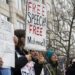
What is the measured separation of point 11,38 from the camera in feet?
17.4

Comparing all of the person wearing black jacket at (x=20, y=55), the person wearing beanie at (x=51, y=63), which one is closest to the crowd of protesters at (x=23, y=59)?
the person wearing black jacket at (x=20, y=55)

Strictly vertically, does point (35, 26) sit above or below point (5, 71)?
above

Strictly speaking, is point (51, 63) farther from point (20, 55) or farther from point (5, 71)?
point (5, 71)

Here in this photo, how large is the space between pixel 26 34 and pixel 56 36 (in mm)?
21810

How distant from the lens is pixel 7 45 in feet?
17.1

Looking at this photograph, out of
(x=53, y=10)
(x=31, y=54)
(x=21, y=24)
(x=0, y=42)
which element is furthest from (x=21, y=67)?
(x=21, y=24)

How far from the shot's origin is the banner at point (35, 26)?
5.72 meters

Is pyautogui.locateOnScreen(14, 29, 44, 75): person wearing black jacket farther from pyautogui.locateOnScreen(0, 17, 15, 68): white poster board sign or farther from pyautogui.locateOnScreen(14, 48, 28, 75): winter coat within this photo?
pyautogui.locateOnScreen(0, 17, 15, 68): white poster board sign

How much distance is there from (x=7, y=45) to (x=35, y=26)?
2.90 ft

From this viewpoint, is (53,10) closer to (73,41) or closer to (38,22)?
(73,41)

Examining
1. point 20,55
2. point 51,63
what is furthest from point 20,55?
point 51,63

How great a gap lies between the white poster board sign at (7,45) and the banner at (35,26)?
33 cm

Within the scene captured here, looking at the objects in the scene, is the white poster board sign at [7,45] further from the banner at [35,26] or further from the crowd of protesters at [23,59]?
the banner at [35,26]

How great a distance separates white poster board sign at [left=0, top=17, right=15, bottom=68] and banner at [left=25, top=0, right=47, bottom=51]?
33 centimetres
